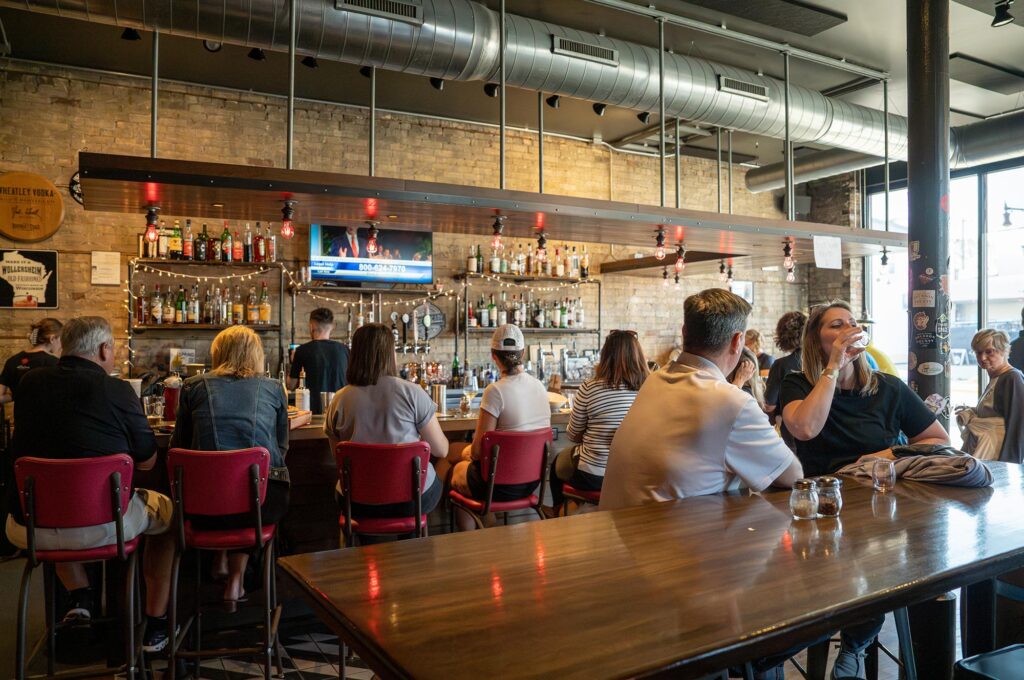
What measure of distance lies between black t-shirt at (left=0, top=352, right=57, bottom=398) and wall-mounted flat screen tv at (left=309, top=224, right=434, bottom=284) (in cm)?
258

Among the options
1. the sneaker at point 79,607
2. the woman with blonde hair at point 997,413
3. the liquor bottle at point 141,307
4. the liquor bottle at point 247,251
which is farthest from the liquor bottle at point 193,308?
the woman with blonde hair at point 997,413

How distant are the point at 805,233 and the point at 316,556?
227 inches

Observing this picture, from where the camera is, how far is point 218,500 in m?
3.00

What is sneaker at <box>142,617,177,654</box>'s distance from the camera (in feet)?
10.9

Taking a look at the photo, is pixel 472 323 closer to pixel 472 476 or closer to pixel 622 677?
pixel 472 476

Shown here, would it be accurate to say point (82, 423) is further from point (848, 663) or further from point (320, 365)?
point (848, 663)

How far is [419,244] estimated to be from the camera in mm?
7691

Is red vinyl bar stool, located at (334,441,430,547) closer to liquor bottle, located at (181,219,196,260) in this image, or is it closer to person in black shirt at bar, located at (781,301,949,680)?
person in black shirt at bar, located at (781,301,949,680)

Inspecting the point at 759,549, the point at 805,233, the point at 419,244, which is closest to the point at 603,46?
the point at 805,233

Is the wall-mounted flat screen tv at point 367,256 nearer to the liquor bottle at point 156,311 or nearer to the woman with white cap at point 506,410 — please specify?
the liquor bottle at point 156,311

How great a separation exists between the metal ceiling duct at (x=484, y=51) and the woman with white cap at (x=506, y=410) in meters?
2.02

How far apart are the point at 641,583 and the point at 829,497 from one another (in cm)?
86

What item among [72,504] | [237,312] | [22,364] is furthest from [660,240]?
[22,364]

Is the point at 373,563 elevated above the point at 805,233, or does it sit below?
below
